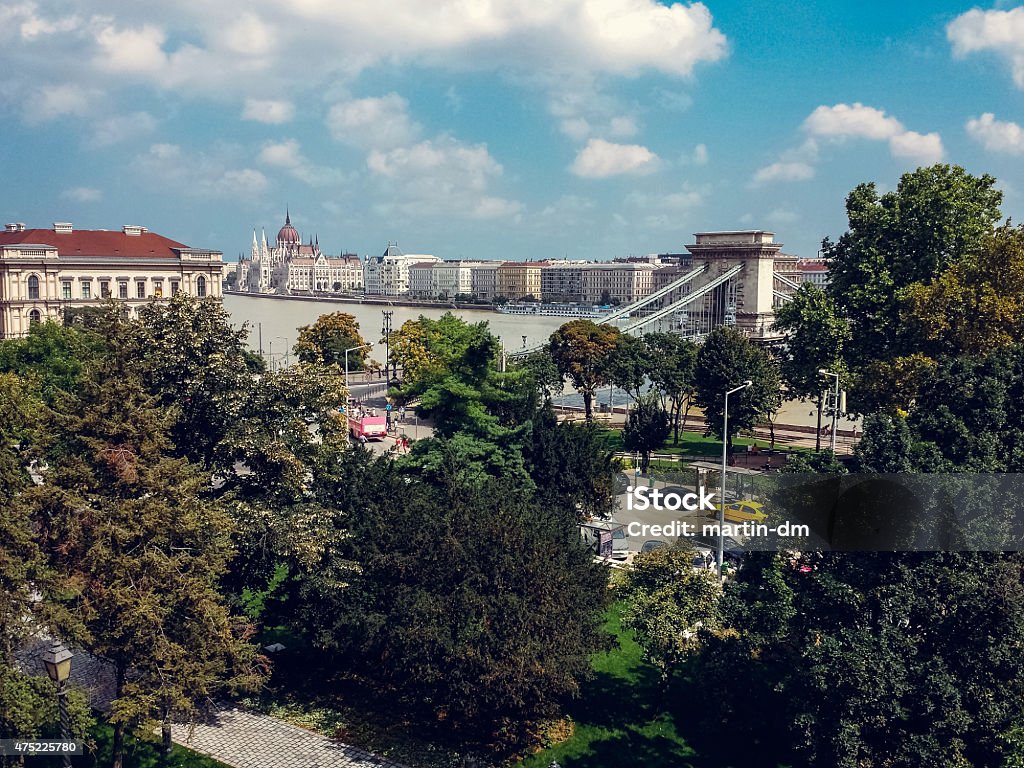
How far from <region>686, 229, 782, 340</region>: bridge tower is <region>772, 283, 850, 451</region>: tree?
98.5 feet

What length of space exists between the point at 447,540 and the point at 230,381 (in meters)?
4.30

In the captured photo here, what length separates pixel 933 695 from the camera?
9859 millimetres

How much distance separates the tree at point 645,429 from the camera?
1207 inches

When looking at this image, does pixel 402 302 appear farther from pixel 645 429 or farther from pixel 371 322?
pixel 645 429

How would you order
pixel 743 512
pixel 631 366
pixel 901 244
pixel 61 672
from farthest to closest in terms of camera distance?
1. pixel 631 366
2. pixel 901 244
3. pixel 743 512
4. pixel 61 672

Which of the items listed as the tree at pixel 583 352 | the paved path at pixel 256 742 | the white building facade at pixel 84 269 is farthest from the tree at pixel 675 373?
the white building facade at pixel 84 269

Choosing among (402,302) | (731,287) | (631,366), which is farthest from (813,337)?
(402,302)

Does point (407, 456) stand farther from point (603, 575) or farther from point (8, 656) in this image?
point (8, 656)

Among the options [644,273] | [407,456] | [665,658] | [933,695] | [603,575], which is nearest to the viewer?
[933,695]

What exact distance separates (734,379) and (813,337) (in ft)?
12.9

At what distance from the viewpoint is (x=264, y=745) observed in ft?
44.0

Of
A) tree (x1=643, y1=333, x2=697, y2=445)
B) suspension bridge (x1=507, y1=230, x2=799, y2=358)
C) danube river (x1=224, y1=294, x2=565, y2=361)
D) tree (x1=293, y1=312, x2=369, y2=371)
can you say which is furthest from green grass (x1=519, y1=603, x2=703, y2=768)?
danube river (x1=224, y1=294, x2=565, y2=361)

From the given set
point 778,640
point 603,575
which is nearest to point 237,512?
point 603,575

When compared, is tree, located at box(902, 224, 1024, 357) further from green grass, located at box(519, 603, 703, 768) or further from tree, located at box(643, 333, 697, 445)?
green grass, located at box(519, 603, 703, 768)
